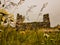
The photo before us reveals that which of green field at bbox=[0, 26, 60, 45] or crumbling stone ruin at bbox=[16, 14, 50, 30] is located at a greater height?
crumbling stone ruin at bbox=[16, 14, 50, 30]

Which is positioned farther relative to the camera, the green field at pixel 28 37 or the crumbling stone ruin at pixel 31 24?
the crumbling stone ruin at pixel 31 24

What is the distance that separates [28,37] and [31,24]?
0.15m

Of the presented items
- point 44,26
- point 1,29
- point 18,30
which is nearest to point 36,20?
point 44,26

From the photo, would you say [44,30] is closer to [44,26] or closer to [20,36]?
[44,26]

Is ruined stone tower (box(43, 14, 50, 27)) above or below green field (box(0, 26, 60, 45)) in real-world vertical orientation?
above

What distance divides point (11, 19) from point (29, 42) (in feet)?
0.80

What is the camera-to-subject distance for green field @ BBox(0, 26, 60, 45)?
139 centimetres

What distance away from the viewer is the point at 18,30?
1506 mm

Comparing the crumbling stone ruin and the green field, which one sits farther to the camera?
the crumbling stone ruin

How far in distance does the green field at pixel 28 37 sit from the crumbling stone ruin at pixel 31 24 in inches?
1.5

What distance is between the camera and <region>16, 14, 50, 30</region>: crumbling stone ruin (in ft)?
5.04

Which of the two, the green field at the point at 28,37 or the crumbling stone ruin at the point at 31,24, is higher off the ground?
the crumbling stone ruin at the point at 31,24

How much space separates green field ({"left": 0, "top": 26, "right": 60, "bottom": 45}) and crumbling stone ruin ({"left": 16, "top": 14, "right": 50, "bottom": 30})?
1.5 inches

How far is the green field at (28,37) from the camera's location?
4.56 ft
